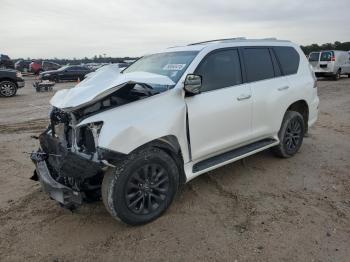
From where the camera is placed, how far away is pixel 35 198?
4.51m

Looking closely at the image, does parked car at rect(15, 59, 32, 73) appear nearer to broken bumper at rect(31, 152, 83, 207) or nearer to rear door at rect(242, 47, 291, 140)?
rear door at rect(242, 47, 291, 140)

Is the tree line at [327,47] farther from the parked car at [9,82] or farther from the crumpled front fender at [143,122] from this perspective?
the crumpled front fender at [143,122]

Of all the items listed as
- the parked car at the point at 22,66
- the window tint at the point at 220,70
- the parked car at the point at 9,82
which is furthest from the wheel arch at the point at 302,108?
the parked car at the point at 22,66

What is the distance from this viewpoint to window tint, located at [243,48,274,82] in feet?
16.0

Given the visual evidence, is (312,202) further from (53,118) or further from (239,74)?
(53,118)

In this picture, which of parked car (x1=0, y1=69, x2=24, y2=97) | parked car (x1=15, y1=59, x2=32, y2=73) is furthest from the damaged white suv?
parked car (x1=15, y1=59, x2=32, y2=73)

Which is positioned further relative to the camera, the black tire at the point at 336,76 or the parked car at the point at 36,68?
the parked car at the point at 36,68

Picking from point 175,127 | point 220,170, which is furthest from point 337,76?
point 175,127

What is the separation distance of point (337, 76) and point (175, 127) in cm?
2014

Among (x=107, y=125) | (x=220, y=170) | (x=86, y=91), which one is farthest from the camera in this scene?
(x=220, y=170)

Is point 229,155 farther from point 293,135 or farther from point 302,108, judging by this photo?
point 302,108

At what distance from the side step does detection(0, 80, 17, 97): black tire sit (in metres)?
14.2

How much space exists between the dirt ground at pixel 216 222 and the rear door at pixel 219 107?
0.66 metres

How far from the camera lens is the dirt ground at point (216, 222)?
10.9 feet
